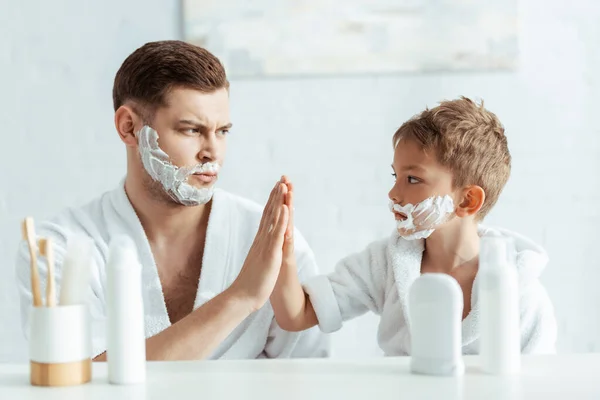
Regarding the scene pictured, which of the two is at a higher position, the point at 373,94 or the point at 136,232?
the point at 373,94

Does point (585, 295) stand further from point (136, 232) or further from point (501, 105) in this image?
point (136, 232)

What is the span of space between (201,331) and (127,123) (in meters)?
0.53

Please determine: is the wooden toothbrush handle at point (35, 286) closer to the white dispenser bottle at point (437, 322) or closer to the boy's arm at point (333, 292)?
the white dispenser bottle at point (437, 322)

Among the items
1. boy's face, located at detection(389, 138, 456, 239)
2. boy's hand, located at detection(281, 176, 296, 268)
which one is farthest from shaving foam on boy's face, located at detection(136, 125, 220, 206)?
boy's face, located at detection(389, 138, 456, 239)

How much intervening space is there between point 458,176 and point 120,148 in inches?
41.5

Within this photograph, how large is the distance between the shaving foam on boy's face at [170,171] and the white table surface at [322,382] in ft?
1.99

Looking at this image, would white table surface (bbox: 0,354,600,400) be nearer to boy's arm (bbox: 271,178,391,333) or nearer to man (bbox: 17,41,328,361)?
boy's arm (bbox: 271,178,391,333)

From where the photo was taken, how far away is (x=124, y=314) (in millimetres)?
798

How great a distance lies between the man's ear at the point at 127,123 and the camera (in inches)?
60.9

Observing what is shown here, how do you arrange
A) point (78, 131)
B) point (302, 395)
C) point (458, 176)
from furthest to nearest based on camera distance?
1. point (78, 131)
2. point (458, 176)
3. point (302, 395)

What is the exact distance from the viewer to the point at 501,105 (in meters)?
2.09

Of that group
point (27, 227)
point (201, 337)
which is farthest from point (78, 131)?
point (27, 227)

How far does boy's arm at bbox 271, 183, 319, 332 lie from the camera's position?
1.35m

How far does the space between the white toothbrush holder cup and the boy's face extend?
2.32 ft
